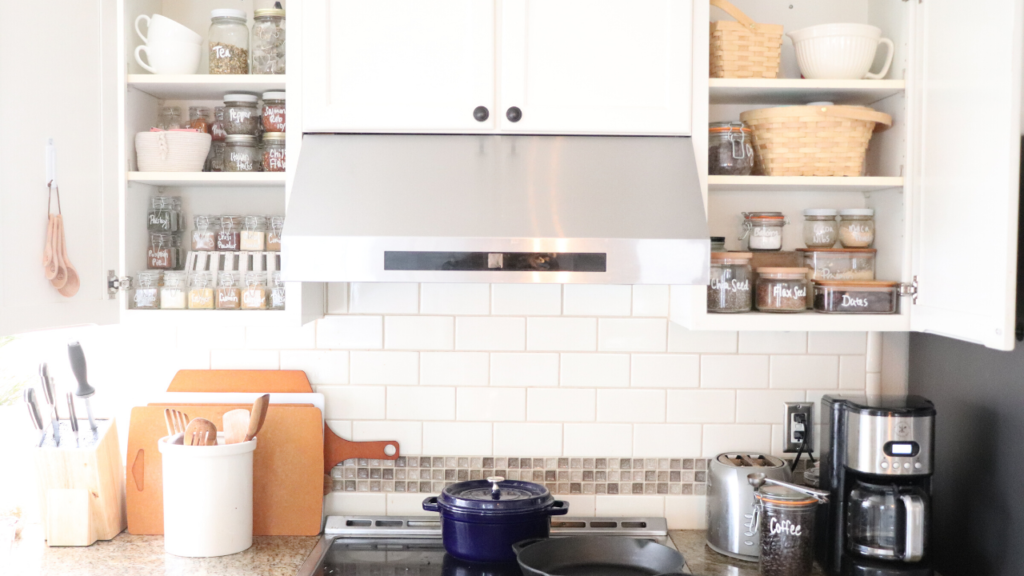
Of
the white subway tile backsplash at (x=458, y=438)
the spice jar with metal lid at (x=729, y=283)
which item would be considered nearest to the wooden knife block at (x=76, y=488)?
the white subway tile backsplash at (x=458, y=438)

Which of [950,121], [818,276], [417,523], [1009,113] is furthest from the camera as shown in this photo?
[417,523]

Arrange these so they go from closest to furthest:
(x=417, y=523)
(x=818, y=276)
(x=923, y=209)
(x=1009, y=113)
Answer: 1. (x=1009, y=113)
2. (x=923, y=209)
3. (x=818, y=276)
4. (x=417, y=523)

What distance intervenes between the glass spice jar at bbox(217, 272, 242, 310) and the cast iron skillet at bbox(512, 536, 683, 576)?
2.69 ft

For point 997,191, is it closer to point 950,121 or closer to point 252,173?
point 950,121

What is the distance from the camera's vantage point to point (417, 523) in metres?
2.12

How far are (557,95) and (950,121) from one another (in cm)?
78

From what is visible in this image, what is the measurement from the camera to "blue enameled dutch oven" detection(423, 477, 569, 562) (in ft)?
6.08

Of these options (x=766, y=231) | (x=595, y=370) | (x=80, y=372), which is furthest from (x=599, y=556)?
(x=80, y=372)

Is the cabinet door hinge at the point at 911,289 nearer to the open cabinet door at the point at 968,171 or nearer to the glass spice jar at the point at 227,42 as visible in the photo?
the open cabinet door at the point at 968,171

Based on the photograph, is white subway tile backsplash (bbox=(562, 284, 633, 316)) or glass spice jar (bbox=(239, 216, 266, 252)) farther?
white subway tile backsplash (bbox=(562, 284, 633, 316))

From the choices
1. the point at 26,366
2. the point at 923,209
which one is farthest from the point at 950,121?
the point at 26,366

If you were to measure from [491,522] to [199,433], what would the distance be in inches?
27.4

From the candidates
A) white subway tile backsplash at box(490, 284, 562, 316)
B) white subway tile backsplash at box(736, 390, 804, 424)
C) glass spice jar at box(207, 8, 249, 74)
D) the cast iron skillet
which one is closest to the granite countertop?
the cast iron skillet

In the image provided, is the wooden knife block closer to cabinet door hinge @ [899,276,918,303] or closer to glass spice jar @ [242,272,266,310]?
glass spice jar @ [242,272,266,310]
